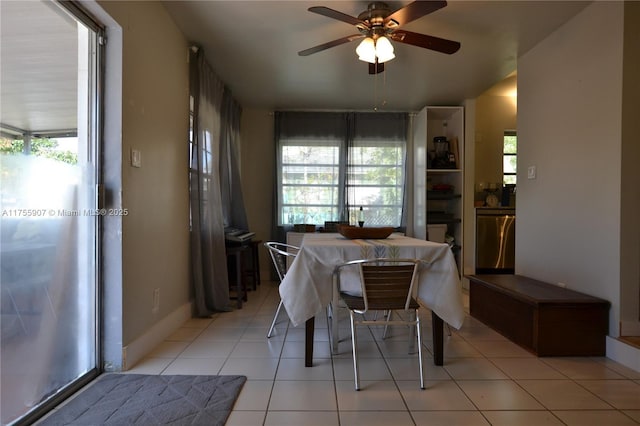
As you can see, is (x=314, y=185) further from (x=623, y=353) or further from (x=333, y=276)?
(x=623, y=353)

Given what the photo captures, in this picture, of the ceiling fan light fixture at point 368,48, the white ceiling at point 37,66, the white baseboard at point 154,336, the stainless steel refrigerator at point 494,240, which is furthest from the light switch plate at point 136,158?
the stainless steel refrigerator at point 494,240

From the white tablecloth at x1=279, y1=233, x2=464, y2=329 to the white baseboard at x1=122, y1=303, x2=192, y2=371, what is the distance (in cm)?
101

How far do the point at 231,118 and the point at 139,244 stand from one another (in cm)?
250

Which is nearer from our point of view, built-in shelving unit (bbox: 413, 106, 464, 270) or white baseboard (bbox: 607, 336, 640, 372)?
white baseboard (bbox: 607, 336, 640, 372)

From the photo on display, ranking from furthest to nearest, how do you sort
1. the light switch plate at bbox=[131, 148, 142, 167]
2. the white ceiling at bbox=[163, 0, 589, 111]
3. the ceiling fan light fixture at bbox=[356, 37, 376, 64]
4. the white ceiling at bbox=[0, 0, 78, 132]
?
the white ceiling at bbox=[163, 0, 589, 111], the ceiling fan light fixture at bbox=[356, 37, 376, 64], the light switch plate at bbox=[131, 148, 142, 167], the white ceiling at bbox=[0, 0, 78, 132]

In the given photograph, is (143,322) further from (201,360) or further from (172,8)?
(172,8)

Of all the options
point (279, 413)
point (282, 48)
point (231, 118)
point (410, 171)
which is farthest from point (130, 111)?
point (410, 171)

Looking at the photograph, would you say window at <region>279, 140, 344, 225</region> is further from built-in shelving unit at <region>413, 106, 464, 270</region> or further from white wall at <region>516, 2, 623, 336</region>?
white wall at <region>516, 2, 623, 336</region>

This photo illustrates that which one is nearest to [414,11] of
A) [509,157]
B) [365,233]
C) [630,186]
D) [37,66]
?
[365,233]

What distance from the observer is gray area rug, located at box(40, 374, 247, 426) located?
63.1 inches

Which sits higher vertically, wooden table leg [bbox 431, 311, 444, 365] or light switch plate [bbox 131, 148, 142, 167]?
light switch plate [bbox 131, 148, 142, 167]

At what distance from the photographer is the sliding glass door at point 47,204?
1472 millimetres

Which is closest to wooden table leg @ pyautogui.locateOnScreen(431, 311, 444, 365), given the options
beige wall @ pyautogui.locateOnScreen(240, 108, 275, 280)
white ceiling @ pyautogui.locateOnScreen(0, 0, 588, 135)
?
white ceiling @ pyautogui.locateOnScreen(0, 0, 588, 135)

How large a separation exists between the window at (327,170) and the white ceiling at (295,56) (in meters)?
0.29
